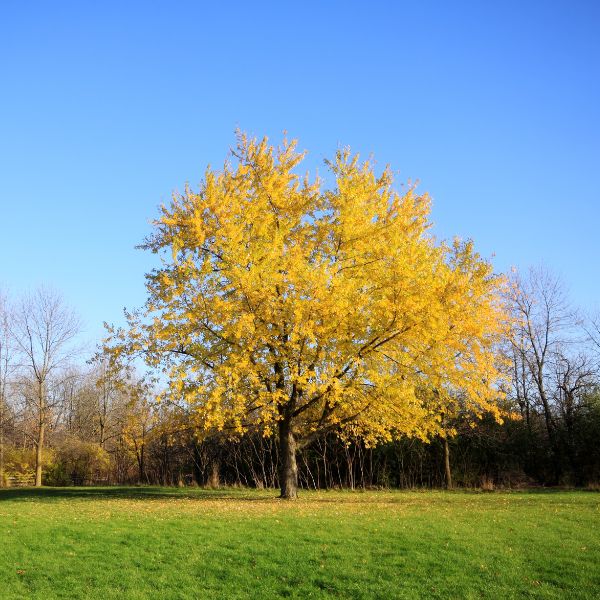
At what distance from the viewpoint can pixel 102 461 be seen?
3466cm

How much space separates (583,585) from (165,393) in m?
11.2

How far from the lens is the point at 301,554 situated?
32.1 ft

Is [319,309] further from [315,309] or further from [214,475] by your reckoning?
[214,475]

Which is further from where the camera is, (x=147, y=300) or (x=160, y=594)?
(x=147, y=300)

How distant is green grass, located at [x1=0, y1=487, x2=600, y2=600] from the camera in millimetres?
8461

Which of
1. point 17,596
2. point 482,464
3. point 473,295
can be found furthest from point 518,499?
point 17,596

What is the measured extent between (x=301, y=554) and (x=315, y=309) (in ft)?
23.7

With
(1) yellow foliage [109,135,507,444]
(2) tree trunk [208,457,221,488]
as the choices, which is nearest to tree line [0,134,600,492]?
(1) yellow foliage [109,135,507,444]

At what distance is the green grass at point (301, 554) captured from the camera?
846cm

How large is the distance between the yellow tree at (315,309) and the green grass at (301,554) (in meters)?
3.73

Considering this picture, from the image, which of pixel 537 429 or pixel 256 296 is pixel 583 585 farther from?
pixel 537 429

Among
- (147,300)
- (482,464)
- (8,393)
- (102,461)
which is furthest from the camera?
(8,393)

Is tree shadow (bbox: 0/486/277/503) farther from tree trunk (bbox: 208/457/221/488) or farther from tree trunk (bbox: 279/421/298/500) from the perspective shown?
tree trunk (bbox: 208/457/221/488)

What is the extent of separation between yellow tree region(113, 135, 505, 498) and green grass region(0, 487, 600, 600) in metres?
3.73
